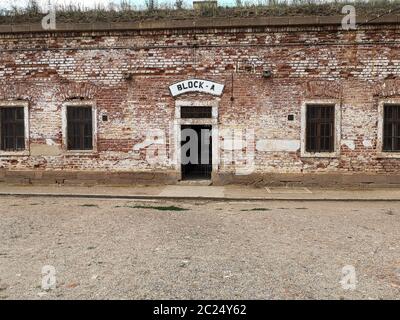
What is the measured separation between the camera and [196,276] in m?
4.66

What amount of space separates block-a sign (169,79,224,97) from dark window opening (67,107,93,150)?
307cm

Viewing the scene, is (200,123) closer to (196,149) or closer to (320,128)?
(196,149)

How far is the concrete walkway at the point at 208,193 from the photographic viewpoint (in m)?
10.6

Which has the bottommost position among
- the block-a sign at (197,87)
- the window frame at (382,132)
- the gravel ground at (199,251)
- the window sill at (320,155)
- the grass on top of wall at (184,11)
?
the gravel ground at (199,251)

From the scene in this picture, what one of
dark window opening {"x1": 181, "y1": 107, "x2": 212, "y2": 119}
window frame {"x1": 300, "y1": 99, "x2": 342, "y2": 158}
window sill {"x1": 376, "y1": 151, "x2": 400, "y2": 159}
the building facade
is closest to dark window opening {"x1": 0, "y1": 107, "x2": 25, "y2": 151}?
the building facade

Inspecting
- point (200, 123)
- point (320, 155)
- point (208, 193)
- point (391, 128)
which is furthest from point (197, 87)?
point (391, 128)

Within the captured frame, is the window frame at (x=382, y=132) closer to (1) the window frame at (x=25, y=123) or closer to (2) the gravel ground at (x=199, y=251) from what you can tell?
(2) the gravel ground at (x=199, y=251)

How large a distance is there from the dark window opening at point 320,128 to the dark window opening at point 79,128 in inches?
284

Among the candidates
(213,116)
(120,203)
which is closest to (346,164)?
(213,116)

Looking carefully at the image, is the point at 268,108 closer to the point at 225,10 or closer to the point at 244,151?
the point at 244,151

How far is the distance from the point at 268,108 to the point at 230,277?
8303 millimetres

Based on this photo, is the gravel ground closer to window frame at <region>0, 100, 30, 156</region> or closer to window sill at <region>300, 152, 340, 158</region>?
window sill at <region>300, 152, 340, 158</region>

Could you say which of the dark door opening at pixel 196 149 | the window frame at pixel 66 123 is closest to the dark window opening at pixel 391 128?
the dark door opening at pixel 196 149

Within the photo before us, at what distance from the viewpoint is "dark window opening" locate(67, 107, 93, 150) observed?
12.8m
